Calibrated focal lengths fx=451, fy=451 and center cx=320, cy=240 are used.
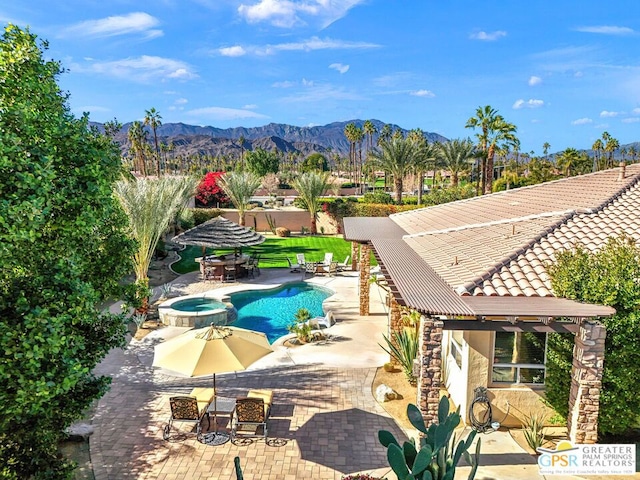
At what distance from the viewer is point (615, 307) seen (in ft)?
29.9

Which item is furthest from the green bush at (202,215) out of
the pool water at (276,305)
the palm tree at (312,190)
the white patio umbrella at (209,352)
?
the white patio umbrella at (209,352)

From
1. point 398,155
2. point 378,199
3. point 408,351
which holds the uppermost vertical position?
point 398,155

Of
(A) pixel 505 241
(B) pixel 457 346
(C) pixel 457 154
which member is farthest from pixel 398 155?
(B) pixel 457 346

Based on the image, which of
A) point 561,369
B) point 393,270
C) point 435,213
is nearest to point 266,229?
point 435,213

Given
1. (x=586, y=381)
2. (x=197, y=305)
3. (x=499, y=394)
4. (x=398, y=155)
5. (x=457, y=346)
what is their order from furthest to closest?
1. (x=398, y=155)
2. (x=197, y=305)
3. (x=457, y=346)
4. (x=499, y=394)
5. (x=586, y=381)

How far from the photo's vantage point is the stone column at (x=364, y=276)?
19109 mm

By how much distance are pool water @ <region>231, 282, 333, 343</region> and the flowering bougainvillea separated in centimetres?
2756

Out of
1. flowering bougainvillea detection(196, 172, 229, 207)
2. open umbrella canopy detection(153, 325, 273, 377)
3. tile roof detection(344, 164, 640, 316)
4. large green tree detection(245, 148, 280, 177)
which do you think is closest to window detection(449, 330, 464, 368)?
tile roof detection(344, 164, 640, 316)

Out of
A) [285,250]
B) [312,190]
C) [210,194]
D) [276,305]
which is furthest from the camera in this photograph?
[210,194]

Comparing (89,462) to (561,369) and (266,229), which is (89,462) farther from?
(266,229)

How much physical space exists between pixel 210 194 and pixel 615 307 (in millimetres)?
45386

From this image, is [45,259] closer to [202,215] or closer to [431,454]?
[431,454]

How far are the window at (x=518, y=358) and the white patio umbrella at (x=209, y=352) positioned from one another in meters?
5.51

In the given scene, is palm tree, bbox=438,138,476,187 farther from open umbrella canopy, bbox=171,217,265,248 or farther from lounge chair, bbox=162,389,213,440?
lounge chair, bbox=162,389,213,440
